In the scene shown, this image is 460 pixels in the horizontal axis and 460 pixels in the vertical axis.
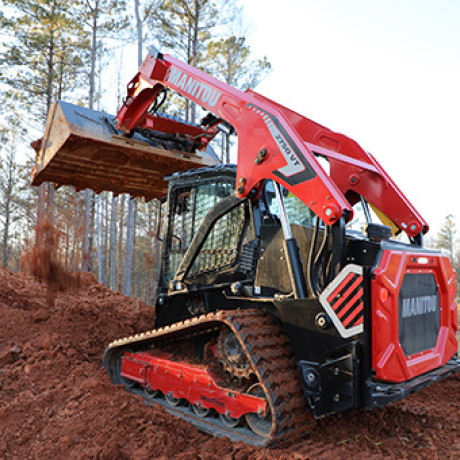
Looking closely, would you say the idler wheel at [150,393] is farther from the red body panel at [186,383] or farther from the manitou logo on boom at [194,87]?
the manitou logo on boom at [194,87]

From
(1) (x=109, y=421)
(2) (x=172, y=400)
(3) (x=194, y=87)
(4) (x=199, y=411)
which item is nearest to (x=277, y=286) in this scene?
(4) (x=199, y=411)

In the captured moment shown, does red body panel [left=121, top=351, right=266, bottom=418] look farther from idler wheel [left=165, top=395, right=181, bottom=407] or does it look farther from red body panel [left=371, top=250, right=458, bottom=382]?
red body panel [left=371, top=250, right=458, bottom=382]

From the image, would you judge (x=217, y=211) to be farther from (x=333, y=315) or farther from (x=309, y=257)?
(x=333, y=315)

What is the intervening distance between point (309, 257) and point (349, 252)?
32 cm

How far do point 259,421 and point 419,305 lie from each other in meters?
1.67

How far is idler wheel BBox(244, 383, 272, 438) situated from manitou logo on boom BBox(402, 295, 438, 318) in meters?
1.35

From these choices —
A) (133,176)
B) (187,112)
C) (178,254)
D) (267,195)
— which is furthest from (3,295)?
(187,112)

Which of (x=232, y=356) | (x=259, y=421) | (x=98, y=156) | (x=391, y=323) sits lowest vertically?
(x=259, y=421)

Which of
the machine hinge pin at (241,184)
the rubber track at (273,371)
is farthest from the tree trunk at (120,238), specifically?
the rubber track at (273,371)

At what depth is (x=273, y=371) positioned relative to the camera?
3.50 metres

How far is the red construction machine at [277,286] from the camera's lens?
10.7ft

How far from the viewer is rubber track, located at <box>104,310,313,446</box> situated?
3389 mm

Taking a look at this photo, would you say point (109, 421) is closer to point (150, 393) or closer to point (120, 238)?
point (150, 393)

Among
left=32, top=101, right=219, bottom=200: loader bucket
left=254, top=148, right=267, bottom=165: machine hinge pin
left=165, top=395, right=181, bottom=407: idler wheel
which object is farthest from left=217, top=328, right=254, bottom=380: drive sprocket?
left=32, top=101, right=219, bottom=200: loader bucket
